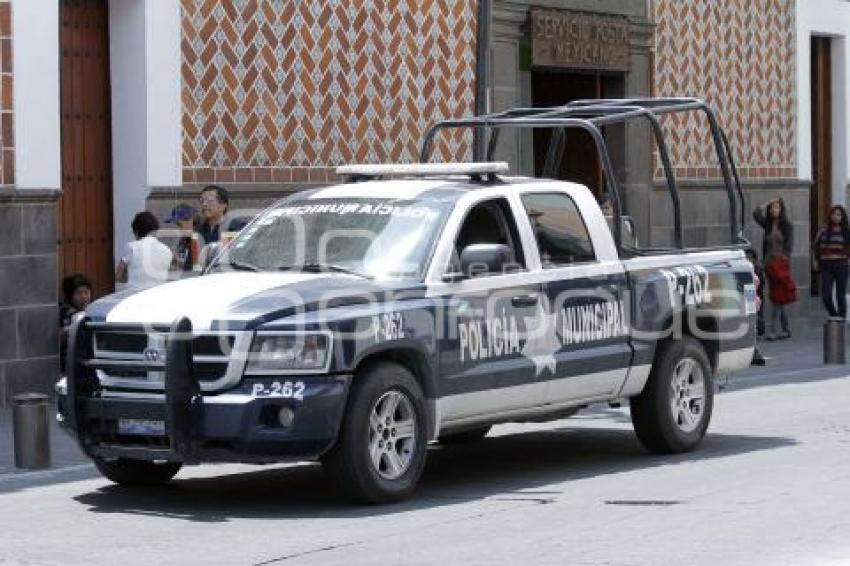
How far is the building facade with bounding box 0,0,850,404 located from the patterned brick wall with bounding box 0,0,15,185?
0.06 feet

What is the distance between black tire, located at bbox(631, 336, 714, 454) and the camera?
1446 cm

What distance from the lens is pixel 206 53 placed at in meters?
21.3

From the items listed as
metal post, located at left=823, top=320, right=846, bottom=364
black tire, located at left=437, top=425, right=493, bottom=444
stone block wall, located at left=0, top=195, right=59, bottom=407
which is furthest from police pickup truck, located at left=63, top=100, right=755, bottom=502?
metal post, located at left=823, top=320, right=846, bottom=364

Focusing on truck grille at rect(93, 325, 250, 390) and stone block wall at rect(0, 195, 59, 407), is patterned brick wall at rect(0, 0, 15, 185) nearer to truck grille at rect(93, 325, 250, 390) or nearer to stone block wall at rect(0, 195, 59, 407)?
stone block wall at rect(0, 195, 59, 407)

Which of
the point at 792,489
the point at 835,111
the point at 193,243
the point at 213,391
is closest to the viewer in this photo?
the point at 213,391

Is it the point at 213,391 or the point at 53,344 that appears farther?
the point at 53,344

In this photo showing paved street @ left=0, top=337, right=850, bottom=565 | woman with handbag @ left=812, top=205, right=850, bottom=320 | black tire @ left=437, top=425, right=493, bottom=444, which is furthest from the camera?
woman with handbag @ left=812, top=205, right=850, bottom=320

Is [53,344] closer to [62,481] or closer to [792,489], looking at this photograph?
[62,481]

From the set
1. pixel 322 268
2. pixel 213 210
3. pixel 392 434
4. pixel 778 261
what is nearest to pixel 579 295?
pixel 322 268

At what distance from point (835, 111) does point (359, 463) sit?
23374 millimetres

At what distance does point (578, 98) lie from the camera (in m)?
28.0

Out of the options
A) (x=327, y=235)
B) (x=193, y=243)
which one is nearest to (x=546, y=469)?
(x=327, y=235)

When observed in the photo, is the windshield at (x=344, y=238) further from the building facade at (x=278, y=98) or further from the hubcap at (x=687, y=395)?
the building facade at (x=278, y=98)

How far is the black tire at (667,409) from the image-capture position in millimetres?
14461
